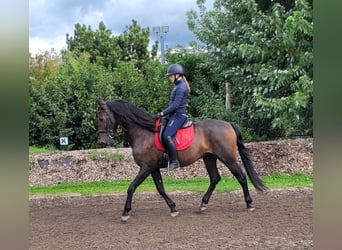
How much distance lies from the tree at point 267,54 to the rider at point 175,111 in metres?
2.31

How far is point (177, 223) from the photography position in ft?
18.5

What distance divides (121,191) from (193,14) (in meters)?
5.78

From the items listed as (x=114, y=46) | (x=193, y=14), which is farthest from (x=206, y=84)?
(x=114, y=46)

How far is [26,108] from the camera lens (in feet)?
2.94

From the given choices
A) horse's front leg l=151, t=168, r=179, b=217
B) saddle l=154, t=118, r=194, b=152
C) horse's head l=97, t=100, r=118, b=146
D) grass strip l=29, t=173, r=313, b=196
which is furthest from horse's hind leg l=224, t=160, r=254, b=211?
grass strip l=29, t=173, r=313, b=196

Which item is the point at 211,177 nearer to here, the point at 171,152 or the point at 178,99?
the point at 171,152

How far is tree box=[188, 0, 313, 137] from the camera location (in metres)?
7.39

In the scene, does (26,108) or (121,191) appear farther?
(121,191)

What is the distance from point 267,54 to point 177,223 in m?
4.34

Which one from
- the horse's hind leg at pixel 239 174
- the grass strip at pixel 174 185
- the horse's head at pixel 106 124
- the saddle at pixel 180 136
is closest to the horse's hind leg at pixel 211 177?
the horse's hind leg at pixel 239 174

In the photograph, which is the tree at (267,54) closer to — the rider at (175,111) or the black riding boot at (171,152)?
the rider at (175,111)

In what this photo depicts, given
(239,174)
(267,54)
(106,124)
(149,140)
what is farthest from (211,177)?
(267,54)
